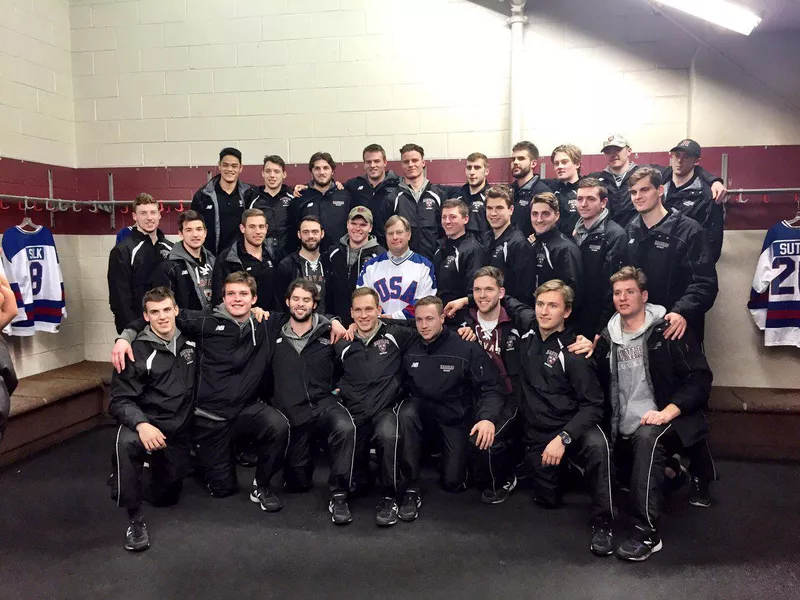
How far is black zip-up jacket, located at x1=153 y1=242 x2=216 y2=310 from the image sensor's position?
144 inches

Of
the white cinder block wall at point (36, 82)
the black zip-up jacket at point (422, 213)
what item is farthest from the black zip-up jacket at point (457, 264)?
the white cinder block wall at point (36, 82)

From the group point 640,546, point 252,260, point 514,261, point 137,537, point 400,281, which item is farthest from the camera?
point 252,260

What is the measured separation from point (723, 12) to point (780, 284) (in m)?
1.75

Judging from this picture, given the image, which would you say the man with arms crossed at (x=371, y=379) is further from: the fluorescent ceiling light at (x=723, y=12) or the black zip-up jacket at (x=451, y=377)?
the fluorescent ceiling light at (x=723, y=12)

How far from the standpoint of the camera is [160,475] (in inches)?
123

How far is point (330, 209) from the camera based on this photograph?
406cm

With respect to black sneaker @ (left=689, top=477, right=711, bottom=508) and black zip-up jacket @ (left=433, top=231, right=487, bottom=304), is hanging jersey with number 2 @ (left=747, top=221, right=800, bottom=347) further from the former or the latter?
black zip-up jacket @ (left=433, top=231, right=487, bottom=304)

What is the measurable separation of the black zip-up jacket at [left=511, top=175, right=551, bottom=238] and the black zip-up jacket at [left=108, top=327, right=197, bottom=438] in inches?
83.8

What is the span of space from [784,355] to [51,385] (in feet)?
16.5

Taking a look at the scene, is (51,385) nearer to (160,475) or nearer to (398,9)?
(160,475)

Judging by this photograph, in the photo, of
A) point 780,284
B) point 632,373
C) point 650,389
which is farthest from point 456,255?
point 780,284

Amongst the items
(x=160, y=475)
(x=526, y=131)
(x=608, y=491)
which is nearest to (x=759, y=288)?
(x=526, y=131)

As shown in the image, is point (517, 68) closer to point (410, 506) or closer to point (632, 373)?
point (632, 373)

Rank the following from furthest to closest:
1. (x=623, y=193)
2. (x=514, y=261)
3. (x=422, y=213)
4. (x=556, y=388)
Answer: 1. (x=422, y=213)
2. (x=623, y=193)
3. (x=514, y=261)
4. (x=556, y=388)
